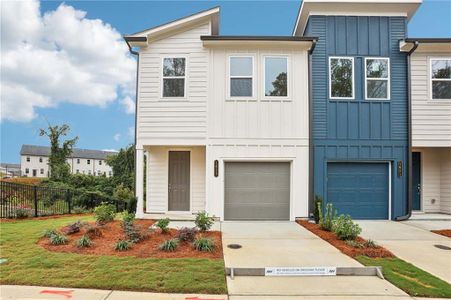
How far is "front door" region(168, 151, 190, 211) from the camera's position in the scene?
33.0 ft

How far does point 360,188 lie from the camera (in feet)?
31.1

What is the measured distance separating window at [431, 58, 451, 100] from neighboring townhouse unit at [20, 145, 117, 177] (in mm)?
58870

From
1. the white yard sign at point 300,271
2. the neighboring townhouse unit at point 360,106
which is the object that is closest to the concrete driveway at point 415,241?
the neighboring townhouse unit at point 360,106

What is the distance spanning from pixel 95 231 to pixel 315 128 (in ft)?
23.9

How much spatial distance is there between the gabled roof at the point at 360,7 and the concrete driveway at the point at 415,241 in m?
7.21

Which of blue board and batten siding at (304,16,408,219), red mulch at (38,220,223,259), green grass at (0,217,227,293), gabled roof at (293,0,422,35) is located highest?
gabled roof at (293,0,422,35)

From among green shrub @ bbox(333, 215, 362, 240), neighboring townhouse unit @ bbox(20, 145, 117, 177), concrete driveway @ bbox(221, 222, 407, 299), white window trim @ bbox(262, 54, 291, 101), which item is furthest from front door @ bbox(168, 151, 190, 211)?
neighboring townhouse unit @ bbox(20, 145, 117, 177)

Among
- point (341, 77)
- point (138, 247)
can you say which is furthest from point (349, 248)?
point (341, 77)

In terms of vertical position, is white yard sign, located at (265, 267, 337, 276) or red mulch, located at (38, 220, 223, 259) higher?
red mulch, located at (38, 220, 223, 259)

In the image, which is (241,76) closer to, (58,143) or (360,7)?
(360,7)

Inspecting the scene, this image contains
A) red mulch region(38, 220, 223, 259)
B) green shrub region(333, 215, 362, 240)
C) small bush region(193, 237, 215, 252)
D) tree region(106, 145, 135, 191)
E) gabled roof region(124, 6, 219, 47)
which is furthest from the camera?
tree region(106, 145, 135, 191)

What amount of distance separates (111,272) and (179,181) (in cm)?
573

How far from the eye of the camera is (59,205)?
11.4 metres

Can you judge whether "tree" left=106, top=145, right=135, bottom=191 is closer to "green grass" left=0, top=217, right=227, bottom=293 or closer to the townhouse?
the townhouse
